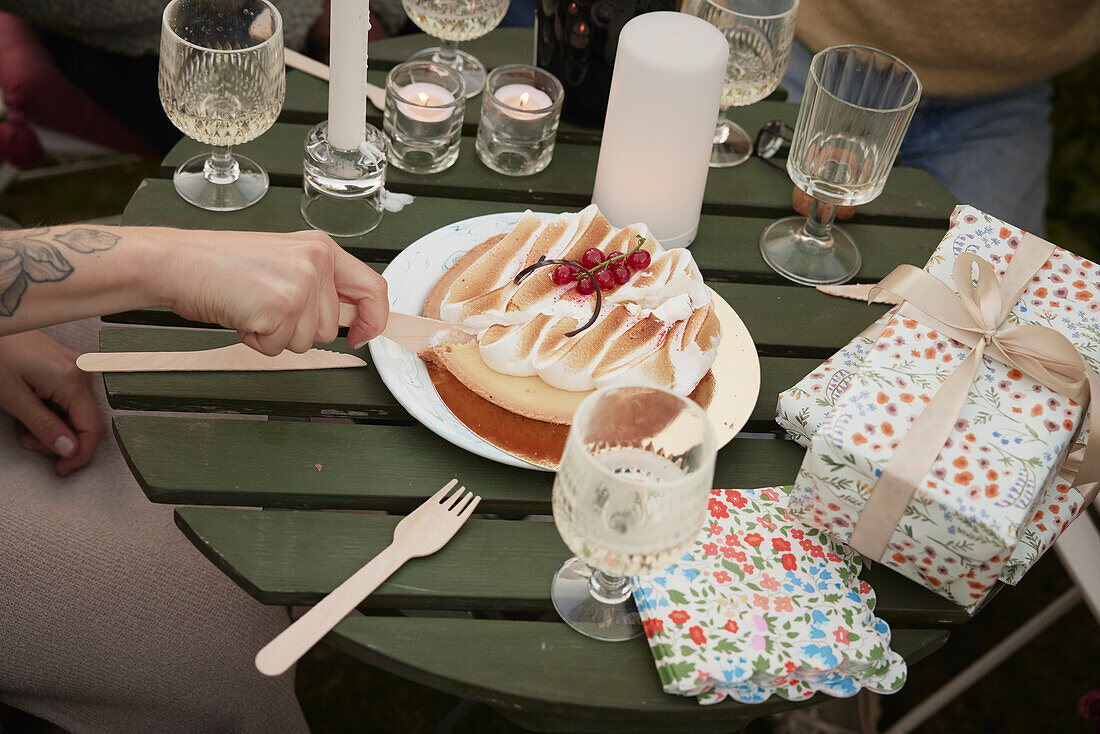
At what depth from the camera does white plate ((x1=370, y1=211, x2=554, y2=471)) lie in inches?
44.9

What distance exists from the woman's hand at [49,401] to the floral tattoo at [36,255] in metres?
0.34

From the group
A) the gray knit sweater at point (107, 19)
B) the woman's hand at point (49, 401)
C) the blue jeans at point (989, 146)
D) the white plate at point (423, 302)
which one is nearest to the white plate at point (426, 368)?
the white plate at point (423, 302)

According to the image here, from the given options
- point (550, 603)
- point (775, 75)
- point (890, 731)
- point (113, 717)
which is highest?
point (775, 75)

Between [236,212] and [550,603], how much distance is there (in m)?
0.73

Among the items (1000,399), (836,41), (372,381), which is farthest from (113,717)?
(836,41)

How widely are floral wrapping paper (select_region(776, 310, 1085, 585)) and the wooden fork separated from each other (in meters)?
0.39

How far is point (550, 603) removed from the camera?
3.47 ft

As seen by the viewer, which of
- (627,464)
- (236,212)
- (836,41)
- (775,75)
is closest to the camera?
(627,464)

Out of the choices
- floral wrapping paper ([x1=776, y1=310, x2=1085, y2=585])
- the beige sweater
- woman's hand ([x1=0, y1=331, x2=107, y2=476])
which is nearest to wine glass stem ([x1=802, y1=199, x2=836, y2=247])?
floral wrapping paper ([x1=776, y1=310, x2=1085, y2=585])

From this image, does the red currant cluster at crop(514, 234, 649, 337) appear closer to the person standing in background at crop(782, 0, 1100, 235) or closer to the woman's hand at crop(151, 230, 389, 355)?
the woman's hand at crop(151, 230, 389, 355)

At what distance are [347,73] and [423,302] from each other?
1.00 feet

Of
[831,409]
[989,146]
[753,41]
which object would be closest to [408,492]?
[831,409]

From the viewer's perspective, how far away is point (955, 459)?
104cm

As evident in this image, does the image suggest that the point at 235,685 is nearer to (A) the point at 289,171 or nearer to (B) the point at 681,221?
(A) the point at 289,171
